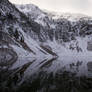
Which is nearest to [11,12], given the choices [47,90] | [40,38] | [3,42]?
[40,38]

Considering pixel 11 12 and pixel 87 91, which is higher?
pixel 11 12

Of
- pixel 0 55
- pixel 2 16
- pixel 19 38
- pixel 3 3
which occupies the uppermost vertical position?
pixel 3 3

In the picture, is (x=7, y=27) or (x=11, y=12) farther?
(x=11, y=12)

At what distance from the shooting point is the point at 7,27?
147 meters

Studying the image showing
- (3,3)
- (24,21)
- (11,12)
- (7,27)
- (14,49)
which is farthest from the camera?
(24,21)

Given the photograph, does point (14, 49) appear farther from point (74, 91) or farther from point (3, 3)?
point (74, 91)

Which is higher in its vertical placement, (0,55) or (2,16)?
(2,16)

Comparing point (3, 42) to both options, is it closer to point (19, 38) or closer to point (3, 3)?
point (19, 38)

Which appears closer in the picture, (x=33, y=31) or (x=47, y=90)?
(x=47, y=90)

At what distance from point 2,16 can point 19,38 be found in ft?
72.3

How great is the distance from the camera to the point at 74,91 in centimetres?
2181

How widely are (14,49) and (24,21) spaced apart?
75735 millimetres

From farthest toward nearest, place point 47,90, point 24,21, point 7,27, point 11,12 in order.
A: point 24,21 → point 11,12 → point 7,27 → point 47,90

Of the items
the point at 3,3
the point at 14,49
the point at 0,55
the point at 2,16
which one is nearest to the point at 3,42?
the point at 14,49
